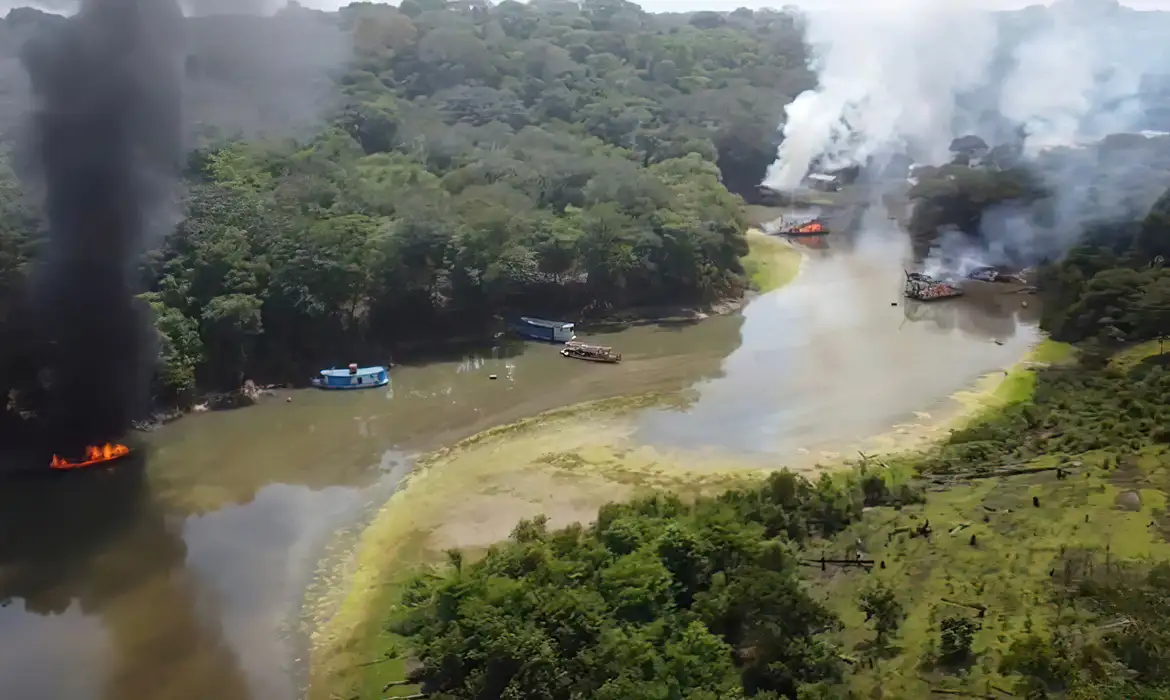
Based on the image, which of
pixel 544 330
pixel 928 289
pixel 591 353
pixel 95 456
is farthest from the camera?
pixel 928 289

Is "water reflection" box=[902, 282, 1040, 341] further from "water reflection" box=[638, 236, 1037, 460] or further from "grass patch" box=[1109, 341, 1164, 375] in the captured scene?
"grass patch" box=[1109, 341, 1164, 375]

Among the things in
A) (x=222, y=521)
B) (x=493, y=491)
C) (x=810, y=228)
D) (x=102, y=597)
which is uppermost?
(x=810, y=228)

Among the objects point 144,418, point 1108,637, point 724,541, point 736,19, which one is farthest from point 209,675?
point 736,19

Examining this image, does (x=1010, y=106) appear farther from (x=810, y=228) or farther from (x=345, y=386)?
(x=345, y=386)

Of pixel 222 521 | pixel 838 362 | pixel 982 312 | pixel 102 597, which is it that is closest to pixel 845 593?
pixel 222 521

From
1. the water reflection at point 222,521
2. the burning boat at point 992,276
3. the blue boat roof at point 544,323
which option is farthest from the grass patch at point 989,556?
the burning boat at point 992,276

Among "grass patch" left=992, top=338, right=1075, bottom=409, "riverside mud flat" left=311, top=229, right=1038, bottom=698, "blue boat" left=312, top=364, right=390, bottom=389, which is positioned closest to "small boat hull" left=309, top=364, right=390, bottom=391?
"blue boat" left=312, top=364, right=390, bottom=389
